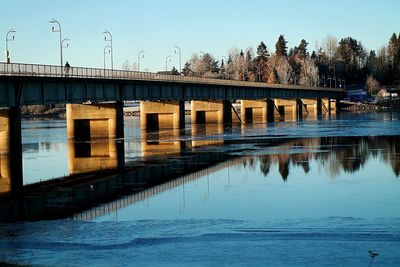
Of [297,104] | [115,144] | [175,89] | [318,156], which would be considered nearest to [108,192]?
[318,156]

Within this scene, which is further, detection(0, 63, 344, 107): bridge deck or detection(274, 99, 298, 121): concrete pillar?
detection(274, 99, 298, 121): concrete pillar

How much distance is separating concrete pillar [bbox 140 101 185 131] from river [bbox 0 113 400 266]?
6093 centimetres

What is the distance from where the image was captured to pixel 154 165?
165 feet

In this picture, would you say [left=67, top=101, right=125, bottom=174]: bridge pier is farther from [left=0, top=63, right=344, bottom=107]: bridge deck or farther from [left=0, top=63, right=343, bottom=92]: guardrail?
[left=0, top=63, right=343, bottom=92]: guardrail

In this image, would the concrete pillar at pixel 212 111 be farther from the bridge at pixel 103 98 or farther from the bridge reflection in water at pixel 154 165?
the bridge reflection in water at pixel 154 165

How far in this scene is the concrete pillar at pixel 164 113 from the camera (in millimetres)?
110062

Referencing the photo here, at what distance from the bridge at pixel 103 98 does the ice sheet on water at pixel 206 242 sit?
15401 mm

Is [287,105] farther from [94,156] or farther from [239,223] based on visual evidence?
[239,223]

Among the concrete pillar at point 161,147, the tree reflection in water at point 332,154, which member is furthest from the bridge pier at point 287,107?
the tree reflection in water at point 332,154

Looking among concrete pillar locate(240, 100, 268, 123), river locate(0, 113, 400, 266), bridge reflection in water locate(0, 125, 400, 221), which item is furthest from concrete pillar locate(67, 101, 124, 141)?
concrete pillar locate(240, 100, 268, 123)

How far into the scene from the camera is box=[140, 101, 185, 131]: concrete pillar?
11006 centimetres

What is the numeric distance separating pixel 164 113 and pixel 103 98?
32.2 meters

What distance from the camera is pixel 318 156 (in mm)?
53719

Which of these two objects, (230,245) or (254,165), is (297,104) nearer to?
(254,165)
